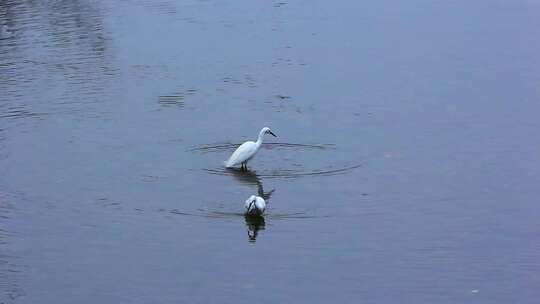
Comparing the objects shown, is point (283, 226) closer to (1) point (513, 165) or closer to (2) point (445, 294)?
(2) point (445, 294)

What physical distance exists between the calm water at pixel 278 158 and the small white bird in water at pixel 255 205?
11.9 inches

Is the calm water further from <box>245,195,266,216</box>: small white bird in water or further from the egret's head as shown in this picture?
A: the egret's head

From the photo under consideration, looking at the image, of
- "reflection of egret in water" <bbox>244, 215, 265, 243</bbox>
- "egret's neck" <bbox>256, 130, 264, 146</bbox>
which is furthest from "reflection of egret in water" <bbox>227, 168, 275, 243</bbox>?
"egret's neck" <bbox>256, 130, 264, 146</bbox>

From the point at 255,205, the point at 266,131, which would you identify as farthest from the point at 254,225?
the point at 266,131

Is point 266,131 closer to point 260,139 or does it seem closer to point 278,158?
point 260,139

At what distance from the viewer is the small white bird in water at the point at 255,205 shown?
21.0 meters

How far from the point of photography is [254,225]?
21.3 metres

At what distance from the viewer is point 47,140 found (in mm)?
26719

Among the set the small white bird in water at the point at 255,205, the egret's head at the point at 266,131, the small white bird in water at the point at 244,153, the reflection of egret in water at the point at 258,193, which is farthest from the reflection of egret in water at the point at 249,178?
the small white bird in water at the point at 255,205

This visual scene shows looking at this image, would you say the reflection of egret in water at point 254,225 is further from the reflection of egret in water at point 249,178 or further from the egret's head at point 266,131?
the egret's head at point 266,131

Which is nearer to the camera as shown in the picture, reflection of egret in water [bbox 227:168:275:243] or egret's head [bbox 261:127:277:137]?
reflection of egret in water [bbox 227:168:275:243]

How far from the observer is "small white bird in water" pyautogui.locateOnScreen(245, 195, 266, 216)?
21000 mm

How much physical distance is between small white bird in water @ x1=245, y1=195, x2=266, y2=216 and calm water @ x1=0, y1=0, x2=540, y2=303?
0.30m

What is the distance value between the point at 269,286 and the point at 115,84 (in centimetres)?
1489
